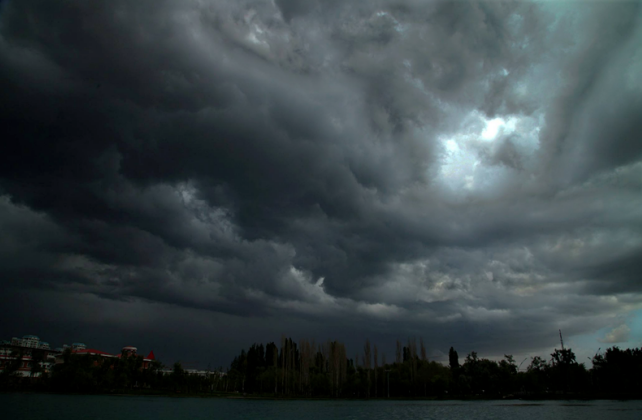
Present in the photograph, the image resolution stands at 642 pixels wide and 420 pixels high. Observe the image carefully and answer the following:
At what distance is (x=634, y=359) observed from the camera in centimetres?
11131

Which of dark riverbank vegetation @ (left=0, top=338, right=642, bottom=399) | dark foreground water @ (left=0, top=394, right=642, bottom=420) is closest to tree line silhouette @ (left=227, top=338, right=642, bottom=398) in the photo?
dark riverbank vegetation @ (left=0, top=338, right=642, bottom=399)

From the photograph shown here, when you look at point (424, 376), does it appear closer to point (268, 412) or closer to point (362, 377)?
point (362, 377)

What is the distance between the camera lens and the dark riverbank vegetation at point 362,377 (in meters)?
106

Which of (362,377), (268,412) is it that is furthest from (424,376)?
(268,412)

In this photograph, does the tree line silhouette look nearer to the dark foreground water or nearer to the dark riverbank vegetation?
the dark riverbank vegetation

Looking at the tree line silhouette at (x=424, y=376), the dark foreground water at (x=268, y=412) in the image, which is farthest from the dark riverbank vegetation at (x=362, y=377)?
the dark foreground water at (x=268, y=412)

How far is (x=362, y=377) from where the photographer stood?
448 ft

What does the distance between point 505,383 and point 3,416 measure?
12185 cm

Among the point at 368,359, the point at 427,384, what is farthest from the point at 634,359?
the point at 368,359

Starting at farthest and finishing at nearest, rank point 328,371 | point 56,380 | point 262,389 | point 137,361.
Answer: point 328,371 < point 262,389 < point 137,361 < point 56,380

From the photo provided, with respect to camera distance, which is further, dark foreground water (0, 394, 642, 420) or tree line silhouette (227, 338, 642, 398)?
tree line silhouette (227, 338, 642, 398)

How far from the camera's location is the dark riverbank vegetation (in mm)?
106250

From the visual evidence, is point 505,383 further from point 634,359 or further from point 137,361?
point 137,361

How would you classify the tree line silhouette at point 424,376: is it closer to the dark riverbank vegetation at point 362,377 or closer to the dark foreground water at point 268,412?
the dark riverbank vegetation at point 362,377
